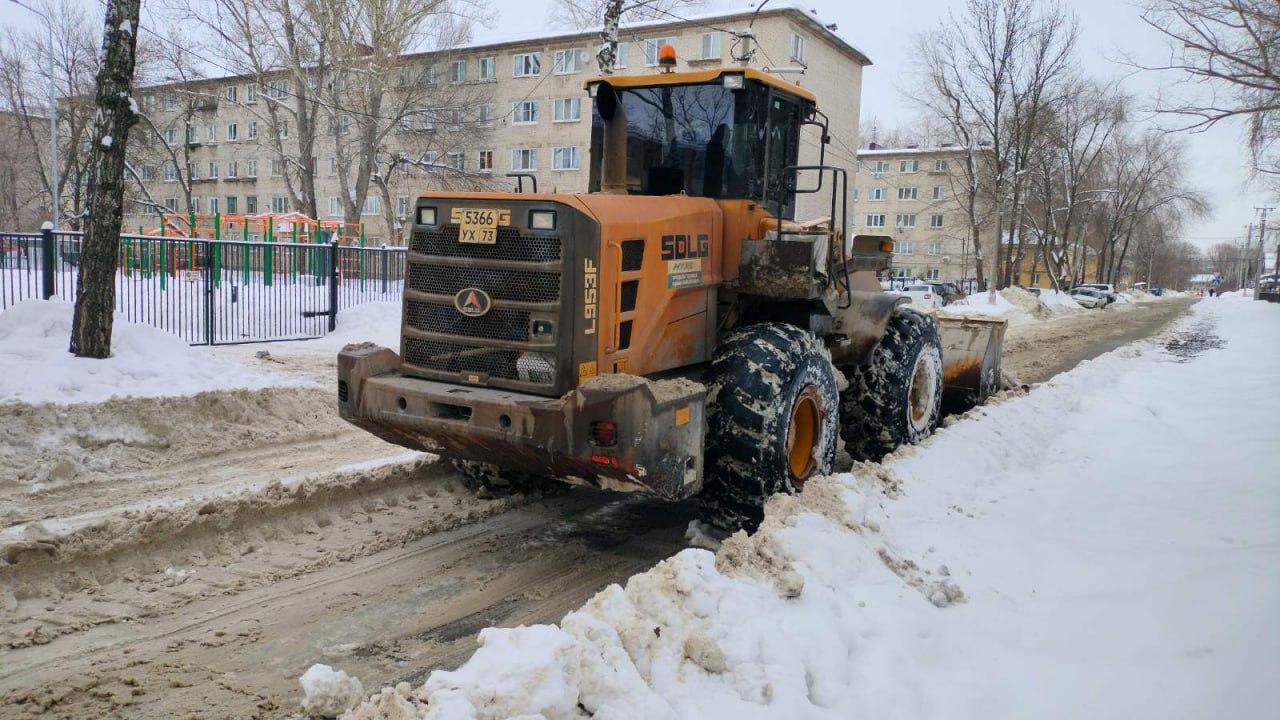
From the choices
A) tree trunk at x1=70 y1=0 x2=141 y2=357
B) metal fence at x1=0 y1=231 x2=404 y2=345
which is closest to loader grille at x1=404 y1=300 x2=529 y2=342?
tree trunk at x1=70 y1=0 x2=141 y2=357

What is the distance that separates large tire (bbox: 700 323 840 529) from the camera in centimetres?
527

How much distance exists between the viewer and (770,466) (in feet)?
17.3

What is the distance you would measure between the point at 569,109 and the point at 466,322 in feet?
140

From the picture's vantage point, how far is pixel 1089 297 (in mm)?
49344

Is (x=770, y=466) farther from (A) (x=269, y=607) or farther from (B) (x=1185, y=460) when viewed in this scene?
(B) (x=1185, y=460)

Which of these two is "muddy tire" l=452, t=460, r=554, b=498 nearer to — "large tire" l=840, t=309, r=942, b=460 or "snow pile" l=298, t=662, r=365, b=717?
"large tire" l=840, t=309, r=942, b=460

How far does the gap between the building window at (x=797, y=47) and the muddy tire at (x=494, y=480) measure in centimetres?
3698

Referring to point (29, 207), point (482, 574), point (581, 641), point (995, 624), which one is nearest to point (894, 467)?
point (995, 624)

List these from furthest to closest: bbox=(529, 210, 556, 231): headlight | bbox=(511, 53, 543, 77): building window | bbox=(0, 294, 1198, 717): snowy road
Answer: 1. bbox=(511, 53, 543, 77): building window
2. bbox=(529, 210, 556, 231): headlight
3. bbox=(0, 294, 1198, 717): snowy road

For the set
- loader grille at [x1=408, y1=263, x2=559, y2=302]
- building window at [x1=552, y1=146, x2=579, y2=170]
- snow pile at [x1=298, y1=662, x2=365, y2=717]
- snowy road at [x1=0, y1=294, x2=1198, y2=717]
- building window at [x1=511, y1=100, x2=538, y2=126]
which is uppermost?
building window at [x1=511, y1=100, x2=538, y2=126]

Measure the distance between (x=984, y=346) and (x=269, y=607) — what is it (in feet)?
26.6

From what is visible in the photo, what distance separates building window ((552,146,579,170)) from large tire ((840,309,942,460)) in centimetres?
3887

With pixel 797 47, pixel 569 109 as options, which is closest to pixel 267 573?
pixel 797 47

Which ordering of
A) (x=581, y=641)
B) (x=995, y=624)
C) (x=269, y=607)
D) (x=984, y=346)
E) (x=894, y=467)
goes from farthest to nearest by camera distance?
(x=984, y=346)
(x=894, y=467)
(x=269, y=607)
(x=995, y=624)
(x=581, y=641)
